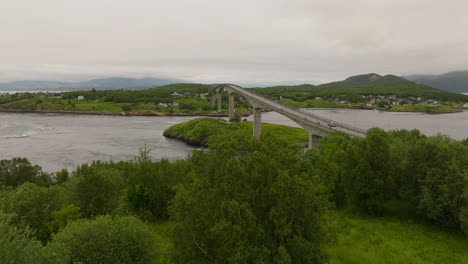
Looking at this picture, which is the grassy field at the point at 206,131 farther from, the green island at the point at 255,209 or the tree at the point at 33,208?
the tree at the point at 33,208

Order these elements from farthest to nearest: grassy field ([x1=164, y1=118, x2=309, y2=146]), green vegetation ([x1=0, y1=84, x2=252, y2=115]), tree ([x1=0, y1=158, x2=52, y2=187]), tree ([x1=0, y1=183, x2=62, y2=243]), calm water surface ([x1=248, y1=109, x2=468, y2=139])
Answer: green vegetation ([x1=0, y1=84, x2=252, y2=115])
calm water surface ([x1=248, y1=109, x2=468, y2=139])
grassy field ([x1=164, y1=118, x2=309, y2=146])
tree ([x1=0, y1=158, x2=52, y2=187])
tree ([x1=0, y1=183, x2=62, y2=243])

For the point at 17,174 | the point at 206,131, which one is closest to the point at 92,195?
the point at 17,174

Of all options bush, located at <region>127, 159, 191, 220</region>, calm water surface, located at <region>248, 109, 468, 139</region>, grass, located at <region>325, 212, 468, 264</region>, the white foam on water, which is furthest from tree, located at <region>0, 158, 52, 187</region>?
calm water surface, located at <region>248, 109, 468, 139</region>

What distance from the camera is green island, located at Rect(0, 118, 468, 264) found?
12664 mm

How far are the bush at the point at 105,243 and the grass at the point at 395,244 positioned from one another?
11867 mm

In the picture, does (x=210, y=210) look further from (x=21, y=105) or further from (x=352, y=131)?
(x=21, y=105)

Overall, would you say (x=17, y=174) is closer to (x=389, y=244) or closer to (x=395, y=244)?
(x=389, y=244)

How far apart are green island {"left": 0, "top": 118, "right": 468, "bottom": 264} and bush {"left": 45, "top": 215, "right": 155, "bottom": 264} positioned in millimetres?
61

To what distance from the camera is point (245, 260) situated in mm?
11555

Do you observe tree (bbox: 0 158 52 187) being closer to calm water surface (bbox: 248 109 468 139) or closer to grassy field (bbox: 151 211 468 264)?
grassy field (bbox: 151 211 468 264)

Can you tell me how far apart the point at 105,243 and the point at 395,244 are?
19406 mm

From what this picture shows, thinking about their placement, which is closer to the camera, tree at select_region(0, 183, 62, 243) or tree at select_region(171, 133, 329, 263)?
tree at select_region(171, 133, 329, 263)

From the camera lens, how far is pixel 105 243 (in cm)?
1445

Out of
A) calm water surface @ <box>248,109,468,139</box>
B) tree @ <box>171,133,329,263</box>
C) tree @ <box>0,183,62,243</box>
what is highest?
tree @ <box>171,133,329,263</box>
